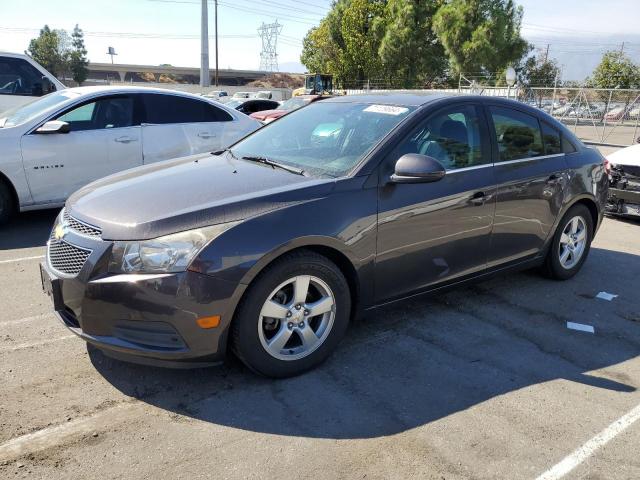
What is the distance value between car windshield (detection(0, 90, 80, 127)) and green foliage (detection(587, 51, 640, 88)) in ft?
141

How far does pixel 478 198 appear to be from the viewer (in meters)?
4.07

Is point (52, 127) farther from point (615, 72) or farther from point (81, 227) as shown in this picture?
point (615, 72)

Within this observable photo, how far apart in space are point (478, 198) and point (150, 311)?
97.3 inches

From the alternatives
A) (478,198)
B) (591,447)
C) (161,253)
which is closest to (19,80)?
(161,253)

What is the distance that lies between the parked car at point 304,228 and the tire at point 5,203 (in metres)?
3.13

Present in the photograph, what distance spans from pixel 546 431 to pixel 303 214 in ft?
5.70

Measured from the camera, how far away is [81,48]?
92188 mm

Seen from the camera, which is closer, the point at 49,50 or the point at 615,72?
the point at 615,72

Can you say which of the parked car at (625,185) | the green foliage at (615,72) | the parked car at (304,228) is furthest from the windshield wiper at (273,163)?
the green foliage at (615,72)

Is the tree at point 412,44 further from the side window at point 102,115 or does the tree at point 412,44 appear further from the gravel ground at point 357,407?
the gravel ground at point 357,407

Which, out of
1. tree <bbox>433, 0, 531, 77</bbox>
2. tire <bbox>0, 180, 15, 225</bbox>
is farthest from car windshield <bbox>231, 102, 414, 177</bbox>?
tree <bbox>433, 0, 531, 77</bbox>

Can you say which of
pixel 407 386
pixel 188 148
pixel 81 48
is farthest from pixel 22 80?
pixel 81 48

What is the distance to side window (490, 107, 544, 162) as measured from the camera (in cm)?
437

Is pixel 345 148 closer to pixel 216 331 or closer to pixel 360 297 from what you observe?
pixel 360 297
